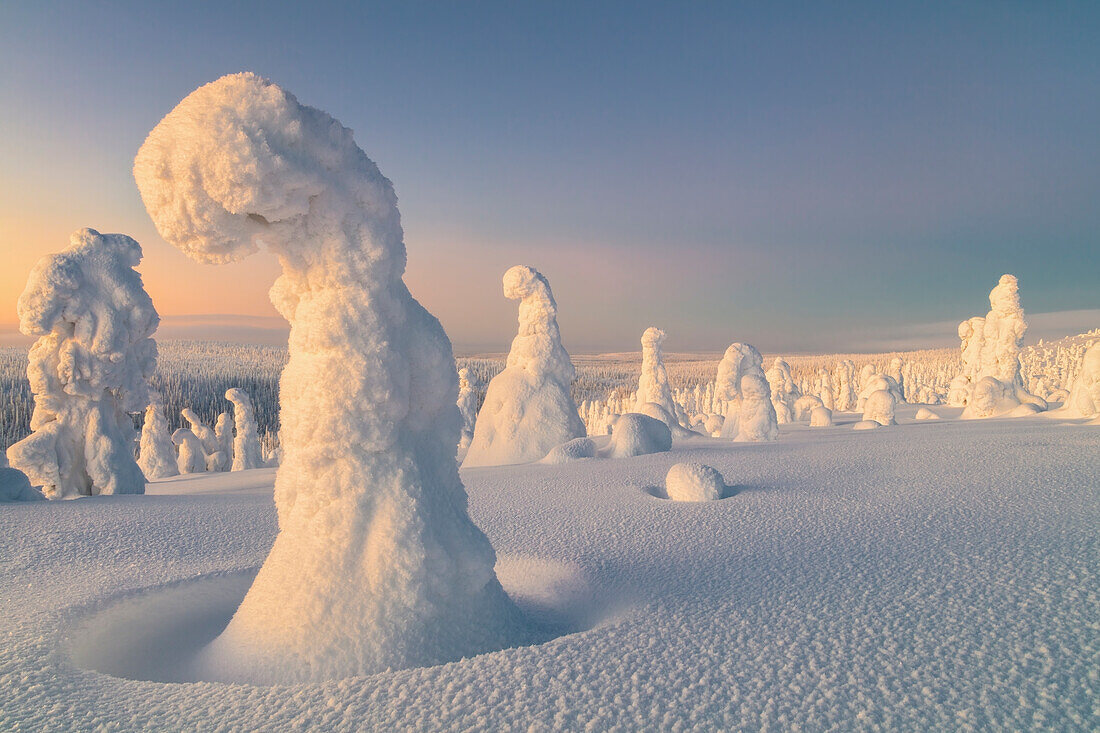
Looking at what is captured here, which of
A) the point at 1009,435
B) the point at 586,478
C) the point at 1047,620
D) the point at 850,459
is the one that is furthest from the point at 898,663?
the point at 1009,435

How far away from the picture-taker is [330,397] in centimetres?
358

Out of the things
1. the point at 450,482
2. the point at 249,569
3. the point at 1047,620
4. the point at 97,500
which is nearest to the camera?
the point at 1047,620

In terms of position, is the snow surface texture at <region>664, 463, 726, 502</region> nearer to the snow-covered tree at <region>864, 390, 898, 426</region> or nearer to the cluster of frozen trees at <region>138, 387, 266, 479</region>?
the snow-covered tree at <region>864, 390, 898, 426</region>

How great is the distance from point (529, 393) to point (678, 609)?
1066 centimetres

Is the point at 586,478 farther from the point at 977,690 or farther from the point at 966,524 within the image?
the point at 977,690

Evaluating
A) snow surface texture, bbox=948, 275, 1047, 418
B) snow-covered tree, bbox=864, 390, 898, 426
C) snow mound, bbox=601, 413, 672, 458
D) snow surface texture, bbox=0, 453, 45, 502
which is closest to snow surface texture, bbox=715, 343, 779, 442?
snow mound, bbox=601, 413, 672, 458

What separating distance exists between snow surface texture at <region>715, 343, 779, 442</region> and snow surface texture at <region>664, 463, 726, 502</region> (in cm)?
815

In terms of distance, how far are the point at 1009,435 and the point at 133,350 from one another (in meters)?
17.3

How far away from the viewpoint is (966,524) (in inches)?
209

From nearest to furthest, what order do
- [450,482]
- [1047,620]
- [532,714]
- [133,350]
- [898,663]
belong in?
[532,714], [898,663], [1047,620], [450,482], [133,350]

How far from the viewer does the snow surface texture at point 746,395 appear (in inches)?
591

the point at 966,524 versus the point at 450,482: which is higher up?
the point at 450,482

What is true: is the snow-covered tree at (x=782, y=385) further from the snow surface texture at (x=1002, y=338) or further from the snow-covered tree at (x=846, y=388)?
the snow-covered tree at (x=846, y=388)

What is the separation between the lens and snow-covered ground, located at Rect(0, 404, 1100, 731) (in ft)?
A: 8.33
